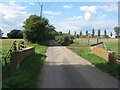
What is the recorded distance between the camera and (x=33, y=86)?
32.3 feet

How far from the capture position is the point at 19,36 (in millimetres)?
145000

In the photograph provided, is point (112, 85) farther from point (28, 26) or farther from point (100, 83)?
point (28, 26)

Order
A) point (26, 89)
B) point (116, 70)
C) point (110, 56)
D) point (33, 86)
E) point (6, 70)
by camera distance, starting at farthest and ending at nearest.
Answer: point (110, 56) < point (6, 70) < point (116, 70) < point (33, 86) < point (26, 89)

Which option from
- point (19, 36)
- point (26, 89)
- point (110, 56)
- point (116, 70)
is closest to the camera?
point (26, 89)

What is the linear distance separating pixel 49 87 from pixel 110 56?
926 cm

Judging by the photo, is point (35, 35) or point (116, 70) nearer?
point (116, 70)

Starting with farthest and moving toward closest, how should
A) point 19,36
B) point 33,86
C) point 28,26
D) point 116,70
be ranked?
point 19,36
point 28,26
point 116,70
point 33,86

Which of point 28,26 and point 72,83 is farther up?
point 28,26

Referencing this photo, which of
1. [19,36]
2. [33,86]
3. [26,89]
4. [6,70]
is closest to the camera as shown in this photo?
[26,89]

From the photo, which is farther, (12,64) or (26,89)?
(12,64)

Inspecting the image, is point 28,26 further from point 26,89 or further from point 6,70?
point 26,89

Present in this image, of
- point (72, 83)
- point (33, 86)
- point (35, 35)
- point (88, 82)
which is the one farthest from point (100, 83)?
point (35, 35)

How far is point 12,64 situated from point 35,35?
44.6m

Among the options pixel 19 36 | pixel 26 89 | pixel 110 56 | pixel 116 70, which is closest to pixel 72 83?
pixel 26 89
